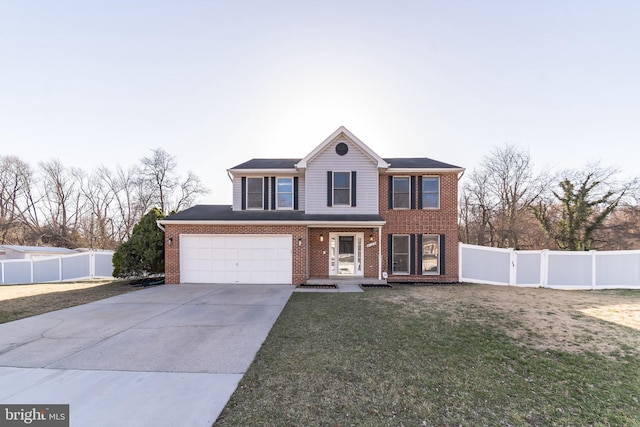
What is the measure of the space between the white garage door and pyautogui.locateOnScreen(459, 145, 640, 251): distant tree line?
2014cm

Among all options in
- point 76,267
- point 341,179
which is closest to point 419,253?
point 341,179

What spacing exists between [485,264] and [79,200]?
1598 inches

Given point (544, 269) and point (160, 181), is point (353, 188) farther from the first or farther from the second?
point (160, 181)

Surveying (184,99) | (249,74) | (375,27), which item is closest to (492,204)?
(375,27)

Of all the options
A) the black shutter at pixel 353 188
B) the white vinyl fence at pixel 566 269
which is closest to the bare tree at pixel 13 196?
the black shutter at pixel 353 188

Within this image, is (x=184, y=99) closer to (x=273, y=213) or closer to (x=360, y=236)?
(x=273, y=213)

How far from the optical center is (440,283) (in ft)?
40.5

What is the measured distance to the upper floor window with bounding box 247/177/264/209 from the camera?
13586 mm

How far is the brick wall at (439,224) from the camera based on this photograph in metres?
12.7

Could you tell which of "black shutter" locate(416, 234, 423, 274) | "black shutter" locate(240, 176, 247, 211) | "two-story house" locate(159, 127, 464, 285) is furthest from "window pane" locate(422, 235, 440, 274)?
"black shutter" locate(240, 176, 247, 211)

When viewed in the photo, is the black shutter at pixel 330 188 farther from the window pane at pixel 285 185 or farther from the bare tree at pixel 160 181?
the bare tree at pixel 160 181

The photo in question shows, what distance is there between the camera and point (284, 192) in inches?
536

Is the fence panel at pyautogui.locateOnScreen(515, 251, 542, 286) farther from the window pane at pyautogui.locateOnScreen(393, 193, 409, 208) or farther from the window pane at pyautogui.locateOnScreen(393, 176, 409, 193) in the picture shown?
the window pane at pyautogui.locateOnScreen(393, 176, 409, 193)

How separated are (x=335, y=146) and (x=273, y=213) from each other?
15.1 feet
